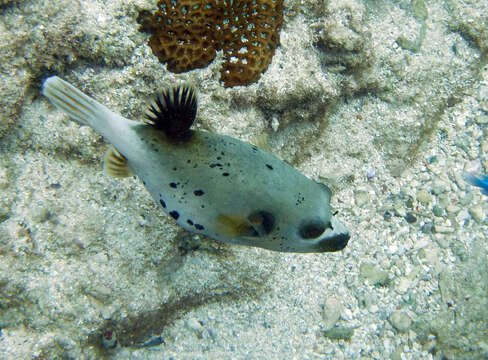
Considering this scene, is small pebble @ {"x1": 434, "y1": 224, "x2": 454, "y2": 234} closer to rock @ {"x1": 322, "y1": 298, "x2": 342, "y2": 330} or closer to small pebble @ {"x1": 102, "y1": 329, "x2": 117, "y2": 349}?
rock @ {"x1": 322, "y1": 298, "x2": 342, "y2": 330}

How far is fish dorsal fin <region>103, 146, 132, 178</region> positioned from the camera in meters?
2.31

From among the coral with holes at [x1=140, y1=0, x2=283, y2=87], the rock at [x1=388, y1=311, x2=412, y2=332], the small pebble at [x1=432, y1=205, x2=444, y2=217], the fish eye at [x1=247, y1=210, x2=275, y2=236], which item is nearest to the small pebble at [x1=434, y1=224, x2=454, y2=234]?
the small pebble at [x1=432, y1=205, x2=444, y2=217]

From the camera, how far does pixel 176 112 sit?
6.89ft

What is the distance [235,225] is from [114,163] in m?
1.01

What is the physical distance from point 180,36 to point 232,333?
3.12m

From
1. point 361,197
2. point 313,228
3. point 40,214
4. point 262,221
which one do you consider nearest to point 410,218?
point 361,197

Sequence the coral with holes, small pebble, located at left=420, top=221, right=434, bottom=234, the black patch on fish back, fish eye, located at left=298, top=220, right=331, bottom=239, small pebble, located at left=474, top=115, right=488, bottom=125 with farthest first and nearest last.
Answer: small pebble, located at left=474, top=115, right=488, bottom=125, small pebble, located at left=420, top=221, right=434, bottom=234, the coral with holes, the black patch on fish back, fish eye, located at left=298, top=220, right=331, bottom=239

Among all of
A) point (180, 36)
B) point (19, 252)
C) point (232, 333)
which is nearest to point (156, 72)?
point (180, 36)

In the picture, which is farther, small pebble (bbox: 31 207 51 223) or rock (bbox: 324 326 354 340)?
rock (bbox: 324 326 354 340)

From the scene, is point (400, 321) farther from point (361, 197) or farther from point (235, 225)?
point (235, 225)

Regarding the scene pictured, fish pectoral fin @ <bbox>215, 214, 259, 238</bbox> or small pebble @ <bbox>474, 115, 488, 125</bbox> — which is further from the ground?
fish pectoral fin @ <bbox>215, 214, 259, 238</bbox>

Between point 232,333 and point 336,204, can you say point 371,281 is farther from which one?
point 232,333

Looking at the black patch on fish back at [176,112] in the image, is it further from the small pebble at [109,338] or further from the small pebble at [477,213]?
the small pebble at [477,213]

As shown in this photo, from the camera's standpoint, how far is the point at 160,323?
3.41 m
